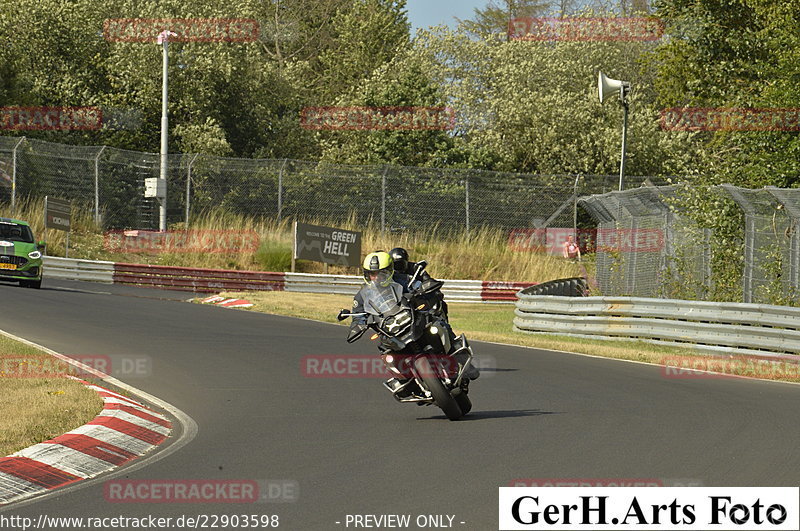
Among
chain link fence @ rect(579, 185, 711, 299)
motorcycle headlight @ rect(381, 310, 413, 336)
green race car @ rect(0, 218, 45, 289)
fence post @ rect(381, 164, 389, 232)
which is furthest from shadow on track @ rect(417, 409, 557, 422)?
fence post @ rect(381, 164, 389, 232)

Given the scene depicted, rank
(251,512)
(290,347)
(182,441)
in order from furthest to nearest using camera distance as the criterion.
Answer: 1. (290,347)
2. (182,441)
3. (251,512)

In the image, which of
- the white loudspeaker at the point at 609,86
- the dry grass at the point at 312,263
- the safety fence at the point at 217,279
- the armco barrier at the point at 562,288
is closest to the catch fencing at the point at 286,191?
the dry grass at the point at 312,263

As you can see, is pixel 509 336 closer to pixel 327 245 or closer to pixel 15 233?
pixel 15 233

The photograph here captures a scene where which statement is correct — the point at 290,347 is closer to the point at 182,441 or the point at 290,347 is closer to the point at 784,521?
the point at 182,441

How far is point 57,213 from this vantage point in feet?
104

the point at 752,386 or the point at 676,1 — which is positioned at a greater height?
the point at 676,1

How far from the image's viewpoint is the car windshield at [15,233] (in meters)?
26.7

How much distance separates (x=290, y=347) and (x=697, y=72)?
53.9ft

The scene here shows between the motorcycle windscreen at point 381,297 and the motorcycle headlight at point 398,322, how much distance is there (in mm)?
85

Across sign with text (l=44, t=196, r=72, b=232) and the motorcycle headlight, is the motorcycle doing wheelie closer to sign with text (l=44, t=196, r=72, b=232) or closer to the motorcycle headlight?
the motorcycle headlight

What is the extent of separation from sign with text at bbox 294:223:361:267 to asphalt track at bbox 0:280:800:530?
13961 mm

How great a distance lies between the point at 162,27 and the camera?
45.2 metres

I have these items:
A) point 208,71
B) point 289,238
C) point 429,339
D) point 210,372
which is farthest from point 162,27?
point 429,339

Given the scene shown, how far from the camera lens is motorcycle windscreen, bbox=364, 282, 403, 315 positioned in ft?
35.0
